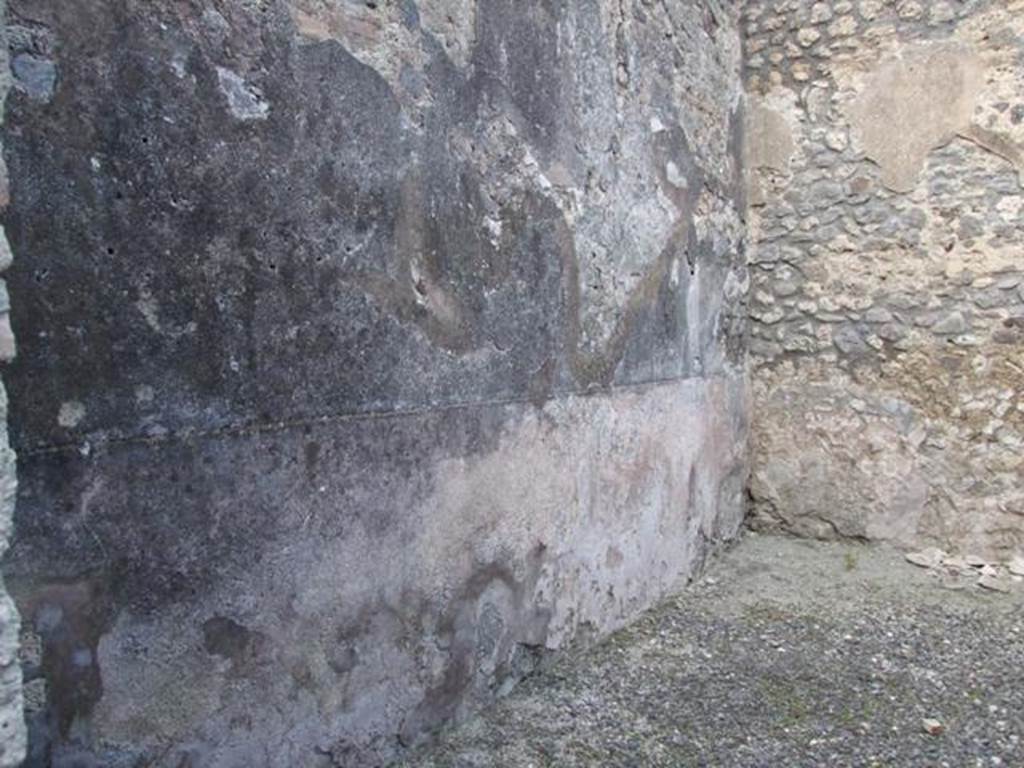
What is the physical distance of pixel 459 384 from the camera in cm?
189

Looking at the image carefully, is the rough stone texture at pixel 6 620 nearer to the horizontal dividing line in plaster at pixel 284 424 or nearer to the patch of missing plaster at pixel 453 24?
the horizontal dividing line in plaster at pixel 284 424

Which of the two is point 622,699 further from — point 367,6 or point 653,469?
point 367,6

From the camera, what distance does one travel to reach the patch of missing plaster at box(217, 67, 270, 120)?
55.0 inches

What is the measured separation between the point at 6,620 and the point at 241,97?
2.96ft

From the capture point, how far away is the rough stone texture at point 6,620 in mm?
834

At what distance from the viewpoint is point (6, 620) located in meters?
0.84

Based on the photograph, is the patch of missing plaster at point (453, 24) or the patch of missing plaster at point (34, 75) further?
the patch of missing plaster at point (453, 24)

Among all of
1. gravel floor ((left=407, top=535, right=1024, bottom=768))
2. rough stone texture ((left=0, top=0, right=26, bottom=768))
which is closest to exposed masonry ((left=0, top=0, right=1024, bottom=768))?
rough stone texture ((left=0, top=0, right=26, bottom=768))

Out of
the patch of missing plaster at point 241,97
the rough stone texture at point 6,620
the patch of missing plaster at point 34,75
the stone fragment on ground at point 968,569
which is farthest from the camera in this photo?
the stone fragment on ground at point 968,569

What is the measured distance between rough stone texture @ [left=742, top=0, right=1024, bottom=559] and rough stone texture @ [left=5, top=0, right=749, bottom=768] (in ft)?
3.26

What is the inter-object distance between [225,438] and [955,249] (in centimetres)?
265

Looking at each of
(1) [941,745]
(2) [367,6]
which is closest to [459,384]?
(2) [367,6]

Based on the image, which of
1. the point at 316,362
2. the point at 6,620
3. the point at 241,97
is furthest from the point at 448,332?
the point at 6,620

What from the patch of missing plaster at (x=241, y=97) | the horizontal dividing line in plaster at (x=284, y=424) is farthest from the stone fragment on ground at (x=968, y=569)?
the patch of missing plaster at (x=241, y=97)
